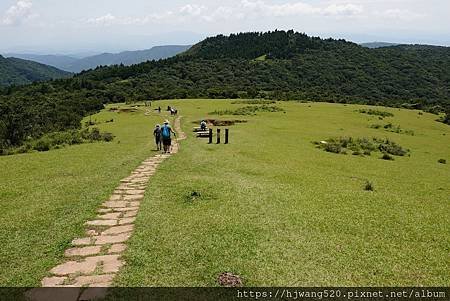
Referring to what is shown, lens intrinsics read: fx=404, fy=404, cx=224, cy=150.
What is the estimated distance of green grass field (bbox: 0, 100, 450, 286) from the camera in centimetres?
1069

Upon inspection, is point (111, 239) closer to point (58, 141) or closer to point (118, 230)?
point (118, 230)

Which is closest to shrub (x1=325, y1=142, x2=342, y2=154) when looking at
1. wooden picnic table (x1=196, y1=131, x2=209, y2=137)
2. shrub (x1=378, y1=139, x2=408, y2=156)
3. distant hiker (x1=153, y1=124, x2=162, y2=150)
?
shrub (x1=378, y1=139, x2=408, y2=156)

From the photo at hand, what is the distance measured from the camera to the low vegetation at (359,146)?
1348 inches

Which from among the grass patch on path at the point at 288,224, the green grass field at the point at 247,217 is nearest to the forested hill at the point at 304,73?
the green grass field at the point at 247,217

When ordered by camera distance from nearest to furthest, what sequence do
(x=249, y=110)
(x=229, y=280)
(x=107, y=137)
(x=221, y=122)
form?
(x=229, y=280) → (x=107, y=137) → (x=221, y=122) → (x=249, y=110)

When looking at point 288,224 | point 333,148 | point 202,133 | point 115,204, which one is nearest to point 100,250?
point 115,204

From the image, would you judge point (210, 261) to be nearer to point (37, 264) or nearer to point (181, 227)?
point (181, 227)

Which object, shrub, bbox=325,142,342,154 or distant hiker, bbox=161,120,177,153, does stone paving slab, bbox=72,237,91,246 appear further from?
shrub, bbox=325,142,342,154

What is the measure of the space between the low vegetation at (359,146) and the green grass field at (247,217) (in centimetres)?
360

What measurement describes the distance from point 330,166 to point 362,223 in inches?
499

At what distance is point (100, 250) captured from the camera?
463 inches

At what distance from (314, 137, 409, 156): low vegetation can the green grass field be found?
11.8 ft

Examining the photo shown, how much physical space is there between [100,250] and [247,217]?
5230 millimetres

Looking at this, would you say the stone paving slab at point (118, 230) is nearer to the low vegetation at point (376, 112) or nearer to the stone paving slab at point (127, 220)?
the stone paving slab at point (127, 220)
